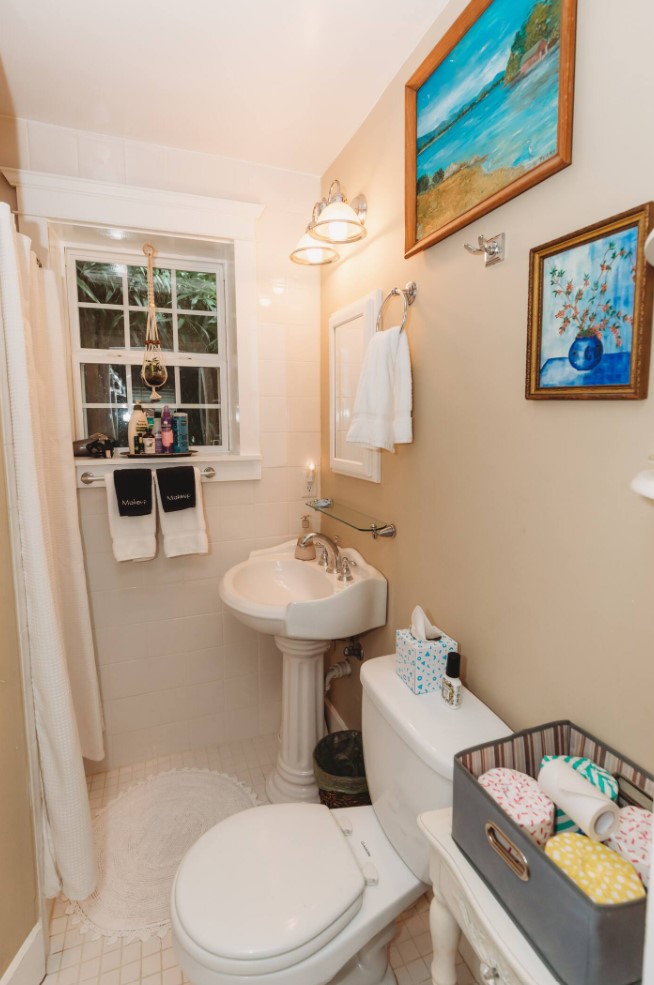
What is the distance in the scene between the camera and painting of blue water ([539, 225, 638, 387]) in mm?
843

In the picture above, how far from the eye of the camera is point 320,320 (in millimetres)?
2256

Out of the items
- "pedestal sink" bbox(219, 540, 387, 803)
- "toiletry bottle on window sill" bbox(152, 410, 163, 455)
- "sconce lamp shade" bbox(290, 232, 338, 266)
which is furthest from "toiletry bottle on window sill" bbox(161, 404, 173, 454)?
"sconce lamp shade" bbox(290, 232, 338, 266)

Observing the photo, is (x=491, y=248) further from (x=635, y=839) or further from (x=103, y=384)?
(x=103, y=384)

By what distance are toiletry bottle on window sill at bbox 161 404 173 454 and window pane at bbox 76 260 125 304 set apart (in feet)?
1.72

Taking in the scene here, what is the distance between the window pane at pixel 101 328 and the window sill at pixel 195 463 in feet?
1.64

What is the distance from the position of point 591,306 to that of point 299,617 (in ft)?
3.99

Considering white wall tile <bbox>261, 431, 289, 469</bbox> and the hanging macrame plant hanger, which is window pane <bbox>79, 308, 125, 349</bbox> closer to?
the hanging macrame plant hanger

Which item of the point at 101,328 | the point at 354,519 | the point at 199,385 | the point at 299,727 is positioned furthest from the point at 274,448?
the point at 299,727

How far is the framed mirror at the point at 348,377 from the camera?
5.82 feet

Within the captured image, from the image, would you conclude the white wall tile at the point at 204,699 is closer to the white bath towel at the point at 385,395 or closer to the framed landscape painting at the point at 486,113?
the white bath towel at the point at 385,395

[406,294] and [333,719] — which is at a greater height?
[406,294]

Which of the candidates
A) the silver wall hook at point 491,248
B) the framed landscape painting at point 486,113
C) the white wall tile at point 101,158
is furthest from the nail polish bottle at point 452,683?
the white wall tile at point 101,158

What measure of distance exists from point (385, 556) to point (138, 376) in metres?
1.31

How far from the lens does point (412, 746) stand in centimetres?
111
